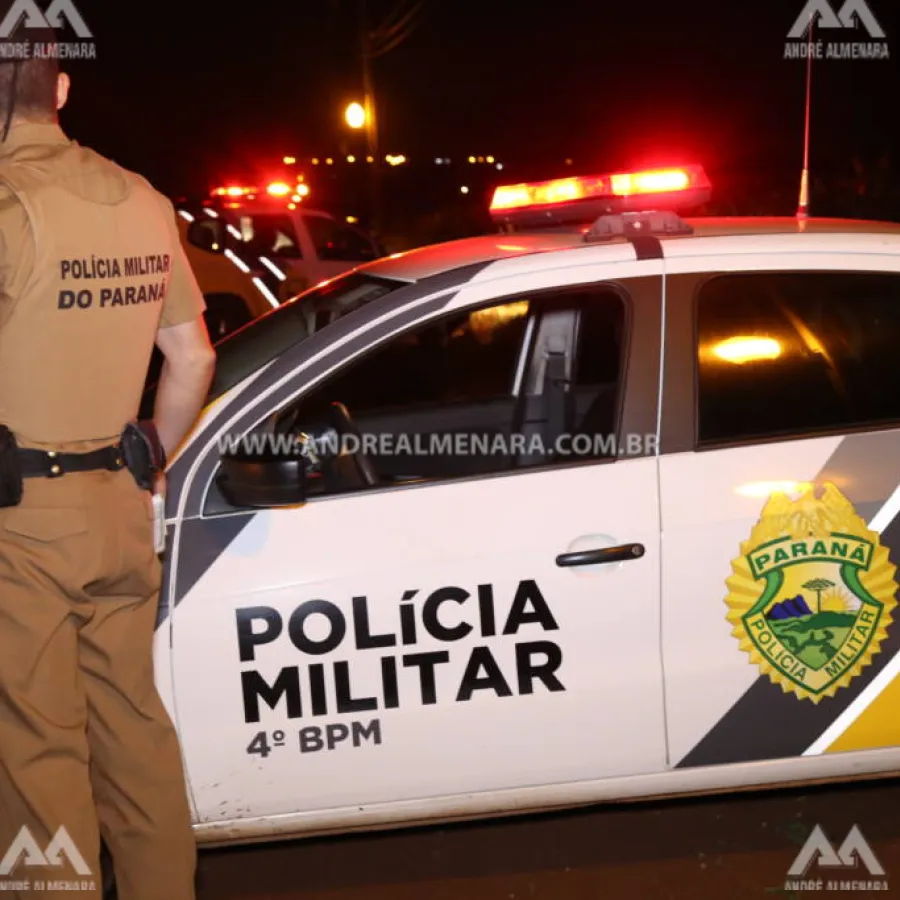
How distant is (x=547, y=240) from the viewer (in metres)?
3.32

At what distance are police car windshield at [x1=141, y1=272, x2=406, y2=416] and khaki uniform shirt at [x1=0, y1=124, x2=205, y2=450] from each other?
0.54 metres

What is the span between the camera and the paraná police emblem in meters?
2.89

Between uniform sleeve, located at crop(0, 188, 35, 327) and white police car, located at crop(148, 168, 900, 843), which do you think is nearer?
uniform sleeve, located at crop(0, 188, 35, 327)

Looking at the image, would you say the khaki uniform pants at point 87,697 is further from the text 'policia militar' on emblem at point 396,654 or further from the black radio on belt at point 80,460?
the text 'policia militar' on emblem at point 396,654

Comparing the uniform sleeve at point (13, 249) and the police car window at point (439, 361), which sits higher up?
the uniform sleeve at point (13, 249)

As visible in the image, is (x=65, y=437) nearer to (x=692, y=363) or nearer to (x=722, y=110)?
(x=692, y=363)

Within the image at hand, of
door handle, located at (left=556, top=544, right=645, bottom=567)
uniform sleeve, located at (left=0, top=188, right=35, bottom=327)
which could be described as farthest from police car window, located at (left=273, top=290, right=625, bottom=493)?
uniform sleeve, located at (left=0, top=188, right=35, bottom=327)

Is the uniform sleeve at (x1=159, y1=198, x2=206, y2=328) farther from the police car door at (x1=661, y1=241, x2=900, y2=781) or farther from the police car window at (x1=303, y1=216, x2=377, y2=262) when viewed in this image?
the police car window at (x1=303, y1=216, x2=377, y2=262)

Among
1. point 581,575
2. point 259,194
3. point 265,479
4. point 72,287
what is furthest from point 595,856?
point 259,194

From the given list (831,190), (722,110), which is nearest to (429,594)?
(831,190)

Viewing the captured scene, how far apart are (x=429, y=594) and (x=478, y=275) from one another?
747 millimetres

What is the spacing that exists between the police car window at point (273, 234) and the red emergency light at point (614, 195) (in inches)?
333

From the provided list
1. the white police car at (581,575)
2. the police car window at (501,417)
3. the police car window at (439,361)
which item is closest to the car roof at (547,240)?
the white police car at (581,575)

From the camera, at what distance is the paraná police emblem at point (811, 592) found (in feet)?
9.49
